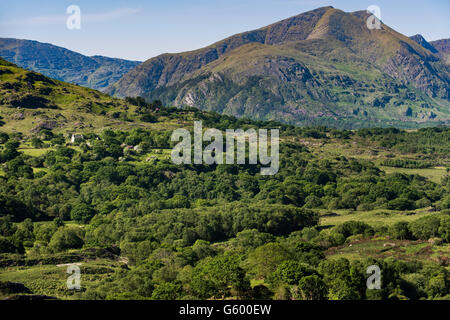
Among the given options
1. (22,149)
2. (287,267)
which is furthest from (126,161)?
(287,267)

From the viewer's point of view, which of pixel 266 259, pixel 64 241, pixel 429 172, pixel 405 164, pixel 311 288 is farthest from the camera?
pixel 405 164

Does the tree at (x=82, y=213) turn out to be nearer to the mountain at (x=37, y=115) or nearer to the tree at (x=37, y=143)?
the tree at (x=37, y=143)

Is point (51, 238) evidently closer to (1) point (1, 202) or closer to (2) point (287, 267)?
(1) point (1, 202)

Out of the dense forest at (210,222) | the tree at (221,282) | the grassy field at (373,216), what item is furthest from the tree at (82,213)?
the tree at (221,282)

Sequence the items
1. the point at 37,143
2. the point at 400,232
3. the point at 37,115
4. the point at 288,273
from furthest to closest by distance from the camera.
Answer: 1. the point at 37,115
2. the point at 37,143
3. the point at 400,232
4. the point at 288,273

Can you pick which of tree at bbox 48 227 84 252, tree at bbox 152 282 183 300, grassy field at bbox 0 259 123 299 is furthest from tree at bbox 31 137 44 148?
tree at bbox 152 282 183 300

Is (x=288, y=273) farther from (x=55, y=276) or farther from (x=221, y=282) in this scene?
(x=55, y=276)

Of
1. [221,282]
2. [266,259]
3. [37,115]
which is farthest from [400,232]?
[37,115]

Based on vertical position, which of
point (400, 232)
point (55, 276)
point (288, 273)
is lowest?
point (55, 276)

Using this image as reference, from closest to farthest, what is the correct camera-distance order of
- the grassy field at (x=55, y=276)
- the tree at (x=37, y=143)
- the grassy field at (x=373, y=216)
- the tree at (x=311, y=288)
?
the tree at (x=311, y=288) < the grassy field at (x=55, y=276) < the grassy field at (x=373, y=216) < the tree at (x=37, y=143)
